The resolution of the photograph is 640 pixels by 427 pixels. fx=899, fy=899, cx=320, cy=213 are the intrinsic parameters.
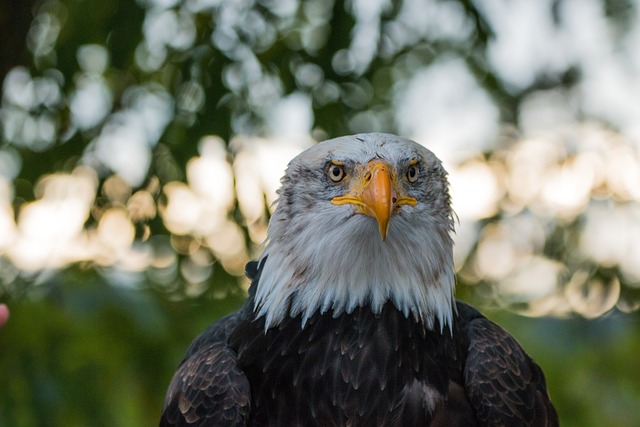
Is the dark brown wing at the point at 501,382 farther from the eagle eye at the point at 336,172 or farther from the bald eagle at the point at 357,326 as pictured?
the eagle eye at the point at 336,172

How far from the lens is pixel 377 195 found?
323 cm

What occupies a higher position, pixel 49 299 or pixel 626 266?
pixel 49 299

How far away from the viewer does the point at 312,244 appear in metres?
3.47

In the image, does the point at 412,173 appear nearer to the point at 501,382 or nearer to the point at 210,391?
the point at 501,382

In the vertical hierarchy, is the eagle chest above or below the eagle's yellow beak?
below

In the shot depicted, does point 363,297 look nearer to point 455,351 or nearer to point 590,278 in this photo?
point 455,351

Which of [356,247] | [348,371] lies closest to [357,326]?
[348,371]

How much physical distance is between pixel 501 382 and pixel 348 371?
612mm

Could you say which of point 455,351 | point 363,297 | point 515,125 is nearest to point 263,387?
point 363,297

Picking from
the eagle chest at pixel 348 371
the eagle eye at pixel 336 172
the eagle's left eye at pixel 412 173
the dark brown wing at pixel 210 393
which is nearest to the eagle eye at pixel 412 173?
the eagle's left eye at pixel 412 173

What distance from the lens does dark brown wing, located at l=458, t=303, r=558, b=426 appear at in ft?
11.4

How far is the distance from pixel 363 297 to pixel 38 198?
2231 millimetres

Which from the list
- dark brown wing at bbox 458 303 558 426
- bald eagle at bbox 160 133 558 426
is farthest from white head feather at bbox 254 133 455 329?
dark brown wing at bbox 458 303 558 426

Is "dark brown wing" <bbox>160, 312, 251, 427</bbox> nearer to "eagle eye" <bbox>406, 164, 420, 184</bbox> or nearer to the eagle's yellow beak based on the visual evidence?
the eagle's yellow beak
